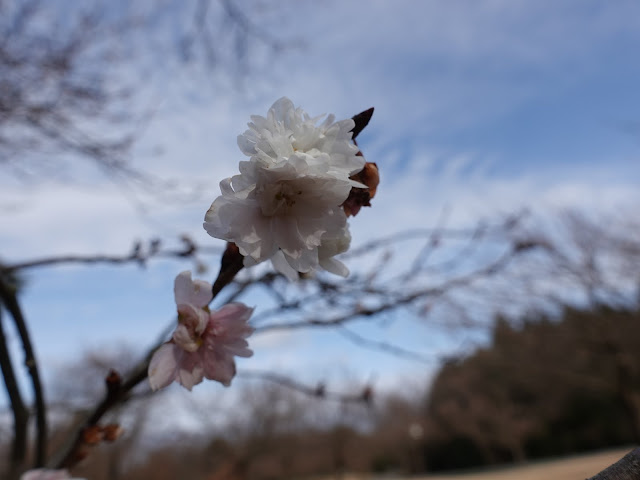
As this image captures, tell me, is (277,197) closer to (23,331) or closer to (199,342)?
(199,342)

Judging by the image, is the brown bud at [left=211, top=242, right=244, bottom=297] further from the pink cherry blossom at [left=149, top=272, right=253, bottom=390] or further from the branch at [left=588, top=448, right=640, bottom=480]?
the branch at [left=588, top=448, right=640, bottom=480]

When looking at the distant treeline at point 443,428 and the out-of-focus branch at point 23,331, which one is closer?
the out-of-focus branch at point 23,331

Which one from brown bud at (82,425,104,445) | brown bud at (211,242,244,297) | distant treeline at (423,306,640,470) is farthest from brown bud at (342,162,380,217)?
distant treeline at (423,306,640,470)

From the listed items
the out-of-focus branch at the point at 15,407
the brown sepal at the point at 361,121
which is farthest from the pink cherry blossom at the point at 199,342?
the out-of-focus branch at the point at 15,407

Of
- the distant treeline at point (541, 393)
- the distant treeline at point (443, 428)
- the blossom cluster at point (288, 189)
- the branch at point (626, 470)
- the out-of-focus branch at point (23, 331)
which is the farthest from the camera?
the distant treeline at point (443, 428)

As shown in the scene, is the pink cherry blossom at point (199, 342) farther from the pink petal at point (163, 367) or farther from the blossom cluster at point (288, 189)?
the blossom cluster at point (288, 189)
